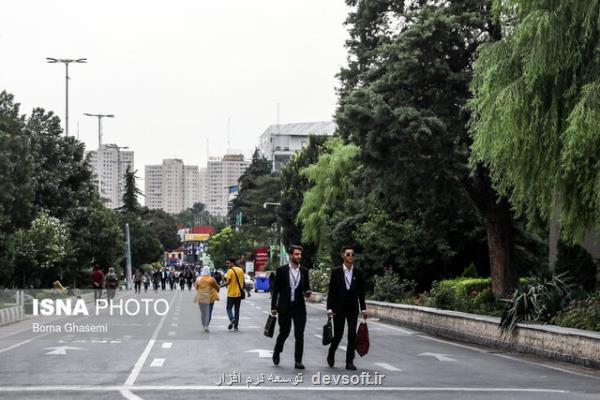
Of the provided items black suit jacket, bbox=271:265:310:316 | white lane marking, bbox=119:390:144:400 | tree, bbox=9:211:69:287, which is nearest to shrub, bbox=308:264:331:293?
tree, bbox=9:211:69:287

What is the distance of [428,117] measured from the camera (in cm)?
2830

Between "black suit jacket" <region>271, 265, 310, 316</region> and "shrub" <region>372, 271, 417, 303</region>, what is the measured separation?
919 inches

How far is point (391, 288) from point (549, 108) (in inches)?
841

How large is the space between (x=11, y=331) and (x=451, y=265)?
62.6 feet

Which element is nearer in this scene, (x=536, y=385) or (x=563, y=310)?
(x=536, y=385)

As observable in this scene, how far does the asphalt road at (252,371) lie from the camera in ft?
41.6

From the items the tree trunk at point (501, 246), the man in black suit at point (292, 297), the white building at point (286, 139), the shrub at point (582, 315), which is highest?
the white building at point (286, 139)

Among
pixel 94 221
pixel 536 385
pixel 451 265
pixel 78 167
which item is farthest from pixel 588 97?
pixel 94 221

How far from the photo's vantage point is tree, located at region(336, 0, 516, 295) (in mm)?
28641

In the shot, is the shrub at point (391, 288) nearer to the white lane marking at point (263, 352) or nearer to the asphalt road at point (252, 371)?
the asphalt road at point (252, 371)

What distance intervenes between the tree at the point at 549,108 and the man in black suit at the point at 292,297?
203 inches

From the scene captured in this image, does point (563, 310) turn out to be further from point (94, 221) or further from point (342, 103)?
point (94, 221)

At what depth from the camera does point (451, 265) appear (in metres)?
41.5

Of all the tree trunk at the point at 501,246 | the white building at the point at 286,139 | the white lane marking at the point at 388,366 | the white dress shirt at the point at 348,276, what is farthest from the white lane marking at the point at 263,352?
the white building at the point at 286,139
